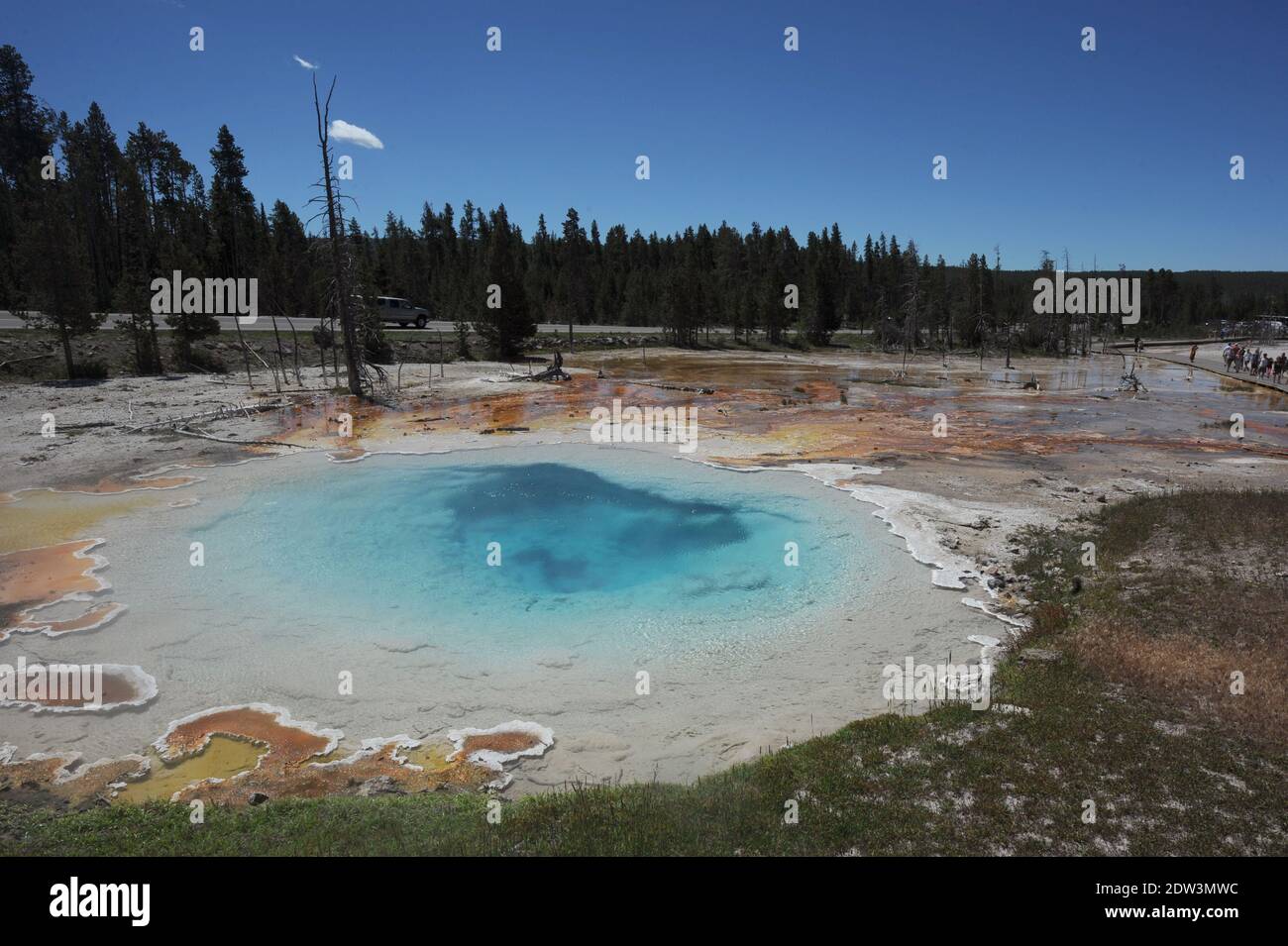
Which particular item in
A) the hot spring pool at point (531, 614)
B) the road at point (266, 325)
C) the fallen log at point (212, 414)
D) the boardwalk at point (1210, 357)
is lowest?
the hot spring pool at point (531, 614)

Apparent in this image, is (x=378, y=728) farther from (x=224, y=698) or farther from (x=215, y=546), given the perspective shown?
(x=215, y=546)

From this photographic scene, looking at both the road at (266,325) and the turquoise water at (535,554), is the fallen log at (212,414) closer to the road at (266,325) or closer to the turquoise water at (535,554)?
the road at (266,325)

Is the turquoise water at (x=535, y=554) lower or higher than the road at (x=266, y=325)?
lower

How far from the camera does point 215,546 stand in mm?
14180

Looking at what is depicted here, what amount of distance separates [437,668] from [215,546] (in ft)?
23.2

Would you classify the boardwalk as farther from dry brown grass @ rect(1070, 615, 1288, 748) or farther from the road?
the road

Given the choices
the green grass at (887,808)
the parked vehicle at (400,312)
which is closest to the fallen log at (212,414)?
the green grass at (887,808)

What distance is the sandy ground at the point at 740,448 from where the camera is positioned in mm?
8633

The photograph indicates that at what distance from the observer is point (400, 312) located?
54.4 meters

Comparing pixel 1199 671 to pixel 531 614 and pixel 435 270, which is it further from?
pixel 435 270

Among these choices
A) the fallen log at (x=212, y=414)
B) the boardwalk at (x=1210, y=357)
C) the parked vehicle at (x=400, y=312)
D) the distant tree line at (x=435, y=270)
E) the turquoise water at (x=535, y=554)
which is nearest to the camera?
the turquoise water at (x=535, y=554)

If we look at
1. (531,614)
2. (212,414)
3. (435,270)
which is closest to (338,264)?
(212,414)

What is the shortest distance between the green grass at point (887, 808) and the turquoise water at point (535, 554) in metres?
4.03
